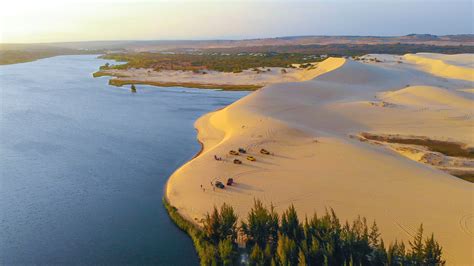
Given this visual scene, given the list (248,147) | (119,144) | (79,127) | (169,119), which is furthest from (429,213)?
(79,127)

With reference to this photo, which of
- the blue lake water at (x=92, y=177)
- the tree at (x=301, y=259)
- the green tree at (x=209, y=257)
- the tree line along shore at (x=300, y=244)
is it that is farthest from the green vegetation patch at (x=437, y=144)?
the green tree at (x=209, y=257)

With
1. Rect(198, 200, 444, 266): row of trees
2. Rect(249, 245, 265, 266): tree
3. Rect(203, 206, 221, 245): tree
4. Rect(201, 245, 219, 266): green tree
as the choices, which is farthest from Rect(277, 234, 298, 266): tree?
Rect(203, 206, 221, 245): tree

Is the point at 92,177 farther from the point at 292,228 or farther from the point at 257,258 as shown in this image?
the point at 257,258

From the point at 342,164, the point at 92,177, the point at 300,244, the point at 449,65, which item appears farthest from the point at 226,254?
the point at 449,65

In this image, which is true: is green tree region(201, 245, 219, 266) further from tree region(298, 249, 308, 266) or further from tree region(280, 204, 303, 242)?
tree region(298, 249, 308, 266)

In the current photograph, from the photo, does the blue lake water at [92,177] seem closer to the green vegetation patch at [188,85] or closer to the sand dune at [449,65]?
the green vegetation patch at [188,85]

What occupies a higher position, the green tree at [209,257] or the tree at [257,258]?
the tree at [257,258]
